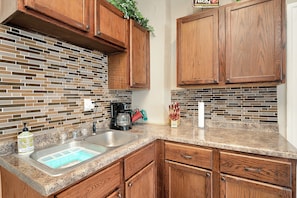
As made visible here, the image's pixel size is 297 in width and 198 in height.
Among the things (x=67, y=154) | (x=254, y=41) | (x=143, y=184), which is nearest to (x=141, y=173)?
(x=143, y=184)

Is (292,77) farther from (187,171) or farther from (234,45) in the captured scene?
(187,171)

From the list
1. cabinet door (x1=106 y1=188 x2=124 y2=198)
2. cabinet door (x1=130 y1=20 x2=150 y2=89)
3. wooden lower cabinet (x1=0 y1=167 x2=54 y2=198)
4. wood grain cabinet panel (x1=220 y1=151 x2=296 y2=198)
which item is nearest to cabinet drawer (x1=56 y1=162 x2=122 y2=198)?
cabinet door (x1=106 y1=188 x2=124 y2=198)

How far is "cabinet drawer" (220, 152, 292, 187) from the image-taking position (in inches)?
39.8

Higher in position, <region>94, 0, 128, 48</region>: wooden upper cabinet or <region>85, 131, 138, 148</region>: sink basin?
<region>94, 0, 128, 48</region>: wooden upper cabinet

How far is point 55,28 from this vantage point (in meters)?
1.07

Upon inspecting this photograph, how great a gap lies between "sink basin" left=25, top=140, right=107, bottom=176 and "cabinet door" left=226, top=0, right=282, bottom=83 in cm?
131

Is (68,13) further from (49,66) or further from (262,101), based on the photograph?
(262,101)

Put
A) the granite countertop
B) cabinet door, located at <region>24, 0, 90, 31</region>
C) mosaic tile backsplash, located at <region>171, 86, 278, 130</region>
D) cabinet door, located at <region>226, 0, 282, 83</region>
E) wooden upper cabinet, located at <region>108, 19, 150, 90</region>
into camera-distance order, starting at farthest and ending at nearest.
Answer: wooden upper cabinet, located at <region>108, 19, 150, 90</region>
mosaic tile backsplash, located at <region>171, 86, 278, 130</region>
cabinet door, located at <region>226, 0, 282, 83</region>
cabinet door, located at <region>24, 0, 90, 31</region>
the granite countertop

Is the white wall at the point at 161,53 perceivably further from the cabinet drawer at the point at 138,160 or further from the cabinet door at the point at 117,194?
the cabinet door at the point at 117,194

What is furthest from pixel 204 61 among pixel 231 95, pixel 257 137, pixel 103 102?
pixel 103 102

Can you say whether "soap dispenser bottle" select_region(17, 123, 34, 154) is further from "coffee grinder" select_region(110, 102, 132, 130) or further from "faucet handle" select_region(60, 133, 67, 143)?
"coffee grinder" select_region(110, 102, 132, 130)

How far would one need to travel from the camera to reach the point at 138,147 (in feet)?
3.99

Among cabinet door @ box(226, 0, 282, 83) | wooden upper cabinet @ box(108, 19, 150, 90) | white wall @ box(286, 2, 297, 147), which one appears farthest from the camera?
wooden upper cabinet @ box(108, 19, 150, 90)

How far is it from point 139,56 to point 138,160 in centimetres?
112
